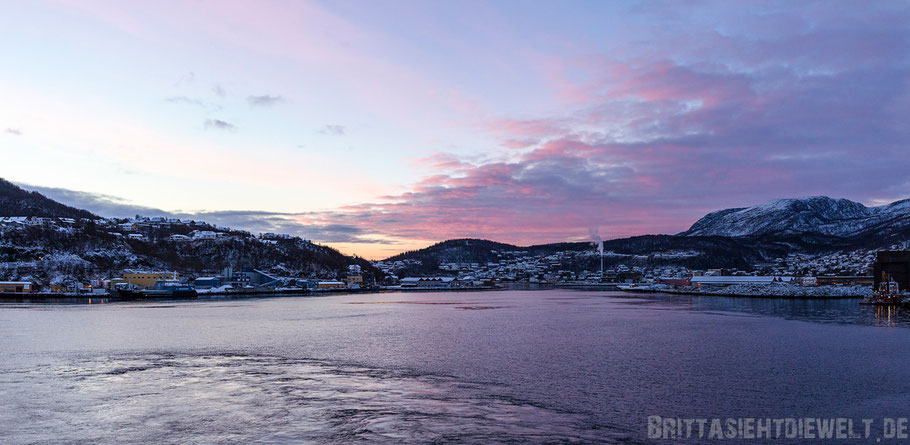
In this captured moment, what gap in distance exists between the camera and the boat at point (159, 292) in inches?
4316

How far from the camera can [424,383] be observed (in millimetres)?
21000

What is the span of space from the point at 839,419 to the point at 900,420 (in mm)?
1706

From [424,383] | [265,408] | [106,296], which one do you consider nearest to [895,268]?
[424,383]

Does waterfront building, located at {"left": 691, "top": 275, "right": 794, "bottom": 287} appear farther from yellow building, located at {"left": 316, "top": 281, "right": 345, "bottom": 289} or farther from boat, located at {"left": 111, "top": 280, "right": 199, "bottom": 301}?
boat, located at {"left": 111, "top": 280, "right": 199, "bottom": 301}

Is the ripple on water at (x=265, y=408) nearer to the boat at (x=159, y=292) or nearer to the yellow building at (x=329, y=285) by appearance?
the boat at (x=159, y=292)

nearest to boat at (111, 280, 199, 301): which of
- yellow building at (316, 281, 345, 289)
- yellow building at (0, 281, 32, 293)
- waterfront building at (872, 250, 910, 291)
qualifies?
yellow building at (0, 281, 32, 293)

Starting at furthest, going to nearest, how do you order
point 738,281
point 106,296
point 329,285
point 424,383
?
point 329,285 → point 738,281 → point 106,296 → point 424,383

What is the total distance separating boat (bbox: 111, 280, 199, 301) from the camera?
109625 millimetres

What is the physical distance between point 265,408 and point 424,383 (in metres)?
6.38

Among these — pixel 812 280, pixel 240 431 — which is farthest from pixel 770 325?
pixel 812 280

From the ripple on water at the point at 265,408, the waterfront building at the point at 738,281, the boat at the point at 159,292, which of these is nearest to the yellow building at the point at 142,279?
the boat at the point at 159,292

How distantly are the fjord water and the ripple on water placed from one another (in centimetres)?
8

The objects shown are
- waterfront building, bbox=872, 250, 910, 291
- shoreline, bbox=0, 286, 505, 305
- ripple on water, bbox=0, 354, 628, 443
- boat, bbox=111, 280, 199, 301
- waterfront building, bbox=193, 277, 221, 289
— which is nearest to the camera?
ripple on water, bbox=0, 354, 628, 443

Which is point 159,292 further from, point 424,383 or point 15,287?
point 424,383
